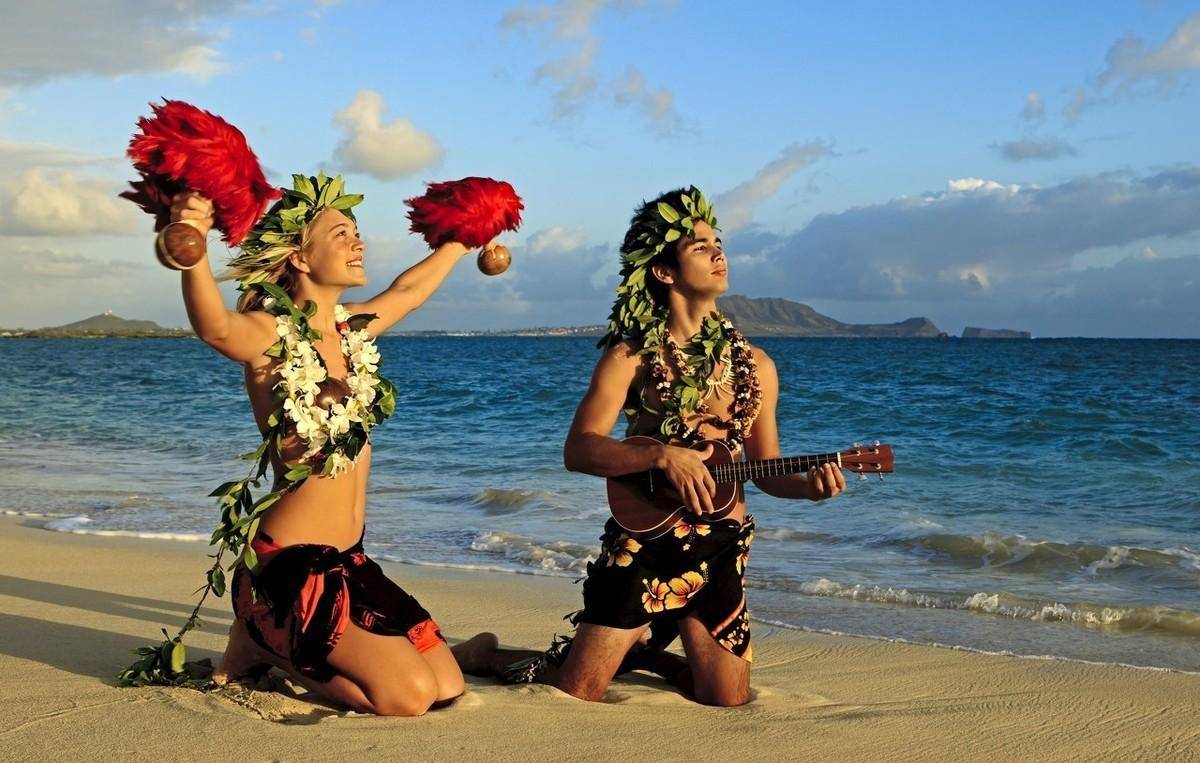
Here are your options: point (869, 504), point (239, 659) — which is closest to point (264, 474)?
point (239, 659)

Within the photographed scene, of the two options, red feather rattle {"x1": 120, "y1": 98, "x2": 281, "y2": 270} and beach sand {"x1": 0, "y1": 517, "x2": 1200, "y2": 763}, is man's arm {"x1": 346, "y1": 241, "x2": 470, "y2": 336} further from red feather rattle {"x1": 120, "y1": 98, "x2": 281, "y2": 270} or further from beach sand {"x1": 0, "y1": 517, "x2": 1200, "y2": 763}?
beach sand {"x1": 0, "y1": 517, "x2": 1200, "y2": 763}

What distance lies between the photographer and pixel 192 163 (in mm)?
3520

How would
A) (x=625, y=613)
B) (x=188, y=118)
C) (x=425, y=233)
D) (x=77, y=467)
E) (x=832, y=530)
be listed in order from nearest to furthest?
(x=188, y=118) → (x=625, y=613) → (x=425, y=233) → (x=832, y=530) → (x=77, y=467)

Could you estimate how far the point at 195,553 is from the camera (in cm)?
775

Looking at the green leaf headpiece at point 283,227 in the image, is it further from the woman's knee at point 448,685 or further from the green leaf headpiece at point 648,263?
the woman's knee at point 448,685

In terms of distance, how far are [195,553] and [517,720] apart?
15.0ft

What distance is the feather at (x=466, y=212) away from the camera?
15.3 feet

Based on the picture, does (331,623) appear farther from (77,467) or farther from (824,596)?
(77,467)

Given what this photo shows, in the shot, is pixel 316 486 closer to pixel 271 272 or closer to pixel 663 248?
pixel 271 272

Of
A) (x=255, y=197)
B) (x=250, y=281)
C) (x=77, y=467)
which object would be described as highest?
(x=255, y=197)

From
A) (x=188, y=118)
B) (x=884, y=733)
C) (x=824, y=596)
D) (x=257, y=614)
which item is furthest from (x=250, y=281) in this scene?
(x=824, y=596)

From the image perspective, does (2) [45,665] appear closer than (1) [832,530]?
Yes

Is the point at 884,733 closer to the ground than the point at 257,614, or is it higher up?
closer to the ground

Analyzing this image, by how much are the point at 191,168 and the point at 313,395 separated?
87cm
